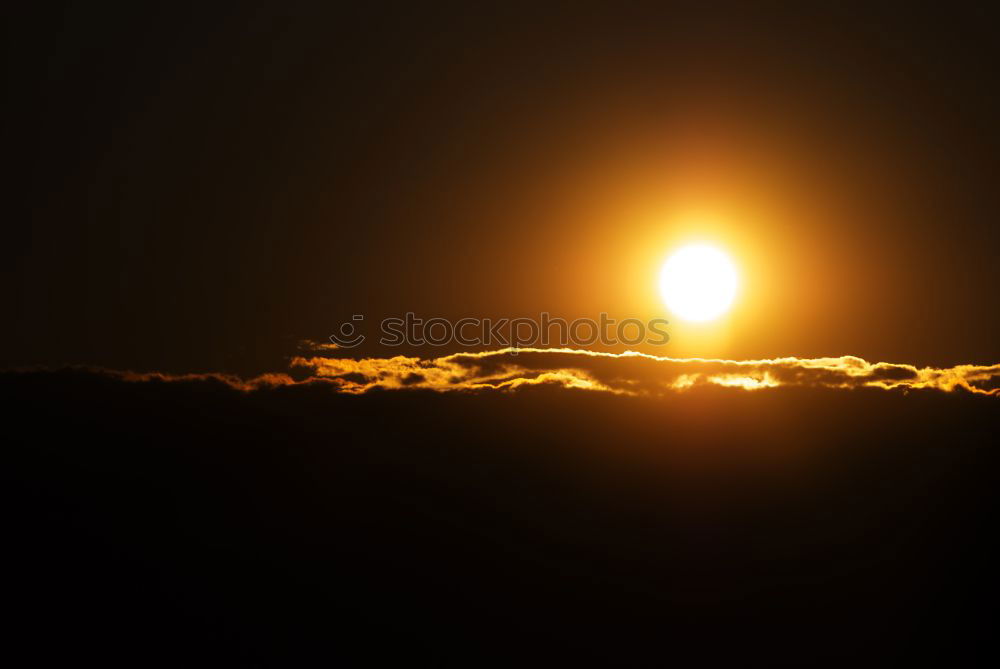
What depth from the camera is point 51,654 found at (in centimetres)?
19850

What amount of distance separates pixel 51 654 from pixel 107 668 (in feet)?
39.8

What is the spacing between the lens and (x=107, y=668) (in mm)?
199125
